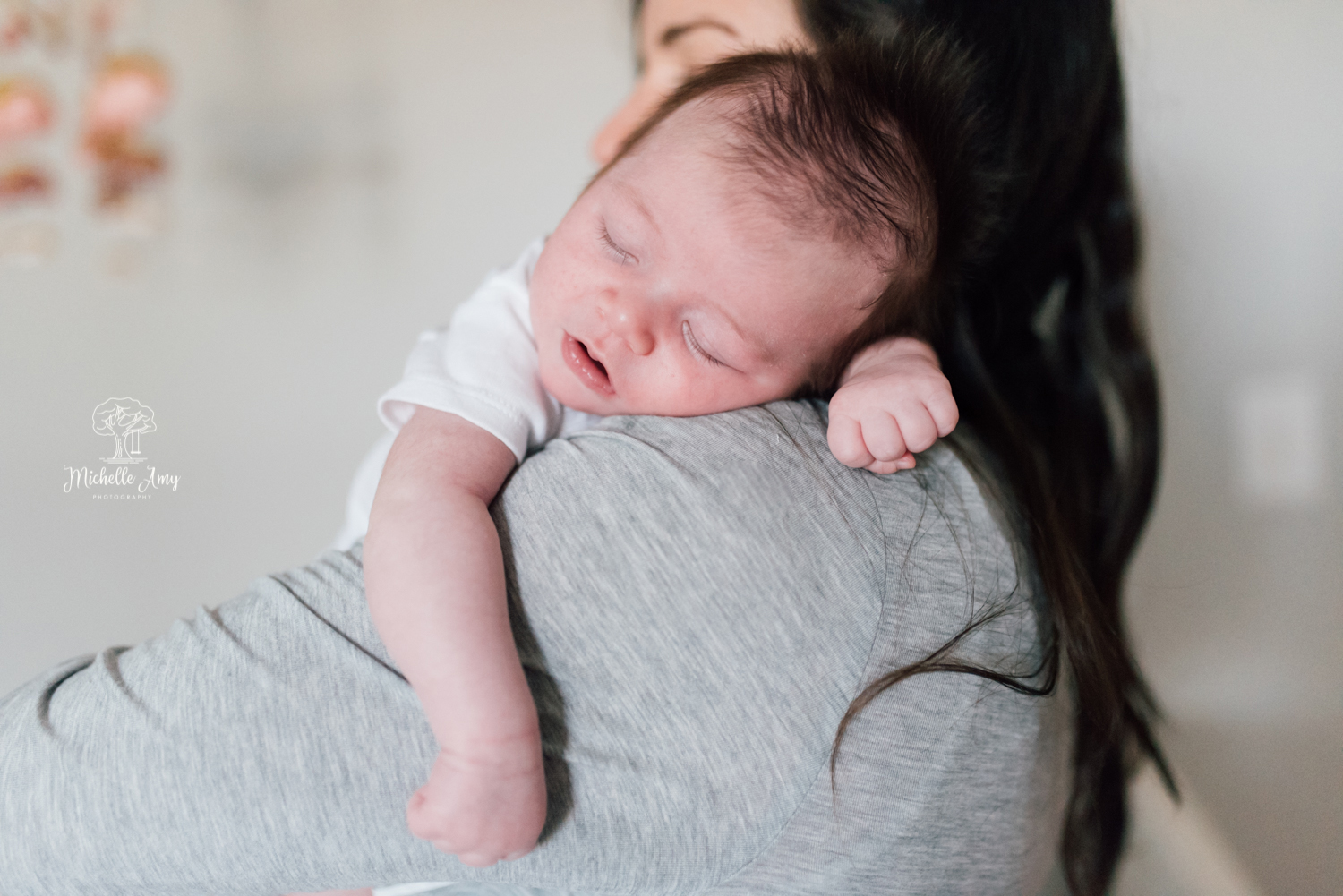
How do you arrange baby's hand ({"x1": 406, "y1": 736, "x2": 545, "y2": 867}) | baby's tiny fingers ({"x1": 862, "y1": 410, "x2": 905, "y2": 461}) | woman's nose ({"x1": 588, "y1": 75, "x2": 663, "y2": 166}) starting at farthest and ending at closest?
woman's nose ({"x1": 588, "y1": 75, "x2": 663, "y2": 166}) → baby's tiny fingers ({"x1": 862, "y1": 410, "x2": 905, "y2": 461}) → baby's hand ({"x1": 406, "y1": 736, "x2": 545, "y2": 867})

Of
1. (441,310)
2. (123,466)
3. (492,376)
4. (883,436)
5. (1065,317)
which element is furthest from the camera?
(441,310)

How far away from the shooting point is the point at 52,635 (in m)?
1.60

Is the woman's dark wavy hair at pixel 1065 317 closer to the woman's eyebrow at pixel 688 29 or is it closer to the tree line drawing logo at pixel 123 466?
the woman's eyebrow at pixel 688 29

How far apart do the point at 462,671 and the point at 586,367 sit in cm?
33

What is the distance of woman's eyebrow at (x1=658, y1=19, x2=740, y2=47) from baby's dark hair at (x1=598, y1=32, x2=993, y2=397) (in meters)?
0.23

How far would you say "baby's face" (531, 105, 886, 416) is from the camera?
747 mm

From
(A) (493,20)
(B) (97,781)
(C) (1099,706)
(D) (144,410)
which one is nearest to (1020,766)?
(C) (1099,706)

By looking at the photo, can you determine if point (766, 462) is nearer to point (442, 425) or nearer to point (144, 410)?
point (442, 425)

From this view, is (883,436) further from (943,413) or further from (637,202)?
(637,202)

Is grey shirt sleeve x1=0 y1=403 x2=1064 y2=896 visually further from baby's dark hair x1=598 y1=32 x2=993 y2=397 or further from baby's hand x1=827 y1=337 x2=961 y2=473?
baby's dark hair x1=598 y1=32 x2=993 y2=397

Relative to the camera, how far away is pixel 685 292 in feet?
2.48

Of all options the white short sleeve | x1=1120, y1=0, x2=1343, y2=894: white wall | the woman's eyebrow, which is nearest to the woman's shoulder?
the white short sleeve

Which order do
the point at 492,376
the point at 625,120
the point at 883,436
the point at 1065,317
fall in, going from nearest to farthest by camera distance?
the point at 883,436 < the point at 492,376 < the point at 1065,317 < the point at 625,120

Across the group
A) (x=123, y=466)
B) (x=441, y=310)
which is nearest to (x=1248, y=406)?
(x=441, y=310)
